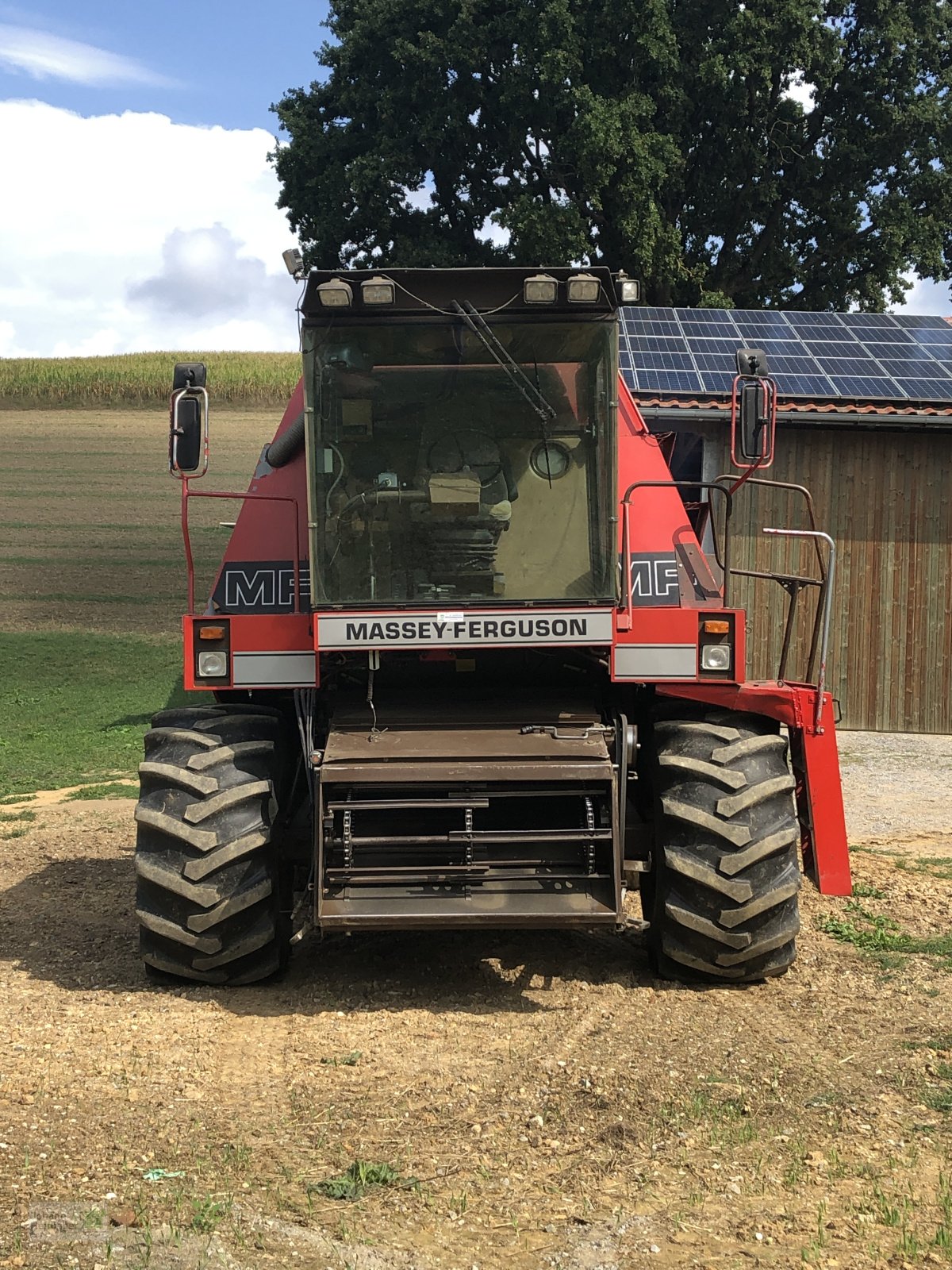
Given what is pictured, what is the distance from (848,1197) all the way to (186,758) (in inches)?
139

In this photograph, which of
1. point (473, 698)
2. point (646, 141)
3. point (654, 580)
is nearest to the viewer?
point (473, 698)

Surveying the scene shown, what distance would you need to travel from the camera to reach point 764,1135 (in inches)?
190

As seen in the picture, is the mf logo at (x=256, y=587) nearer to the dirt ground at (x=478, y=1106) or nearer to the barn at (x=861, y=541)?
the dirt ground at (x=478, y=1106)

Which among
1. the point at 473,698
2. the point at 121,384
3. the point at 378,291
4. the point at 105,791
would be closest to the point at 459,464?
the point at 378,291

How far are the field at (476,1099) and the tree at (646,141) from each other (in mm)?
19658

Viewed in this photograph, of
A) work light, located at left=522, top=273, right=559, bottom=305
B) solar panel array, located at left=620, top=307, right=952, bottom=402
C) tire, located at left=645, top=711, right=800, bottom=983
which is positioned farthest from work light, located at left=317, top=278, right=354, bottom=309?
solar panel array, located at left=620, top=307, right=952, bottom=402

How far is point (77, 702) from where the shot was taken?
1867 centimetres

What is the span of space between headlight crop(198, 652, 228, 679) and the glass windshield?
0.56 meters

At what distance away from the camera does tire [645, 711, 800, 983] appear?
6398 mm

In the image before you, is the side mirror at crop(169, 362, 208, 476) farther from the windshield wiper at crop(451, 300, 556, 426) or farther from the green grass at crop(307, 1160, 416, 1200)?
the green grass at crop(307, 1160, 416, 1200)

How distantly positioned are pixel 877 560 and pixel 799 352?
105 inches

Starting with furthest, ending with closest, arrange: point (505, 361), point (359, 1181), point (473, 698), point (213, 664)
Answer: point (473, 698) → point (213, 664) → point (505, 361) → point (359, 1181)

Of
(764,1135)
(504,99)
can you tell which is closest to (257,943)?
(764,1135)

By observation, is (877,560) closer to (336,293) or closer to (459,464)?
(459,464)
